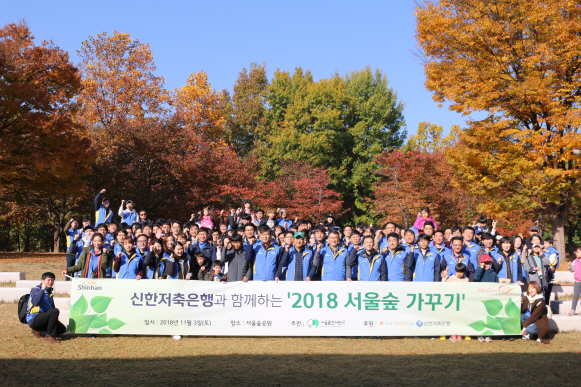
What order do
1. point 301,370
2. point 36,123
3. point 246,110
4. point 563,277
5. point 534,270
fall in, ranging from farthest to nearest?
point 246,110 < point 36,123 < point 563,277 < point 534,270 < point 301,370

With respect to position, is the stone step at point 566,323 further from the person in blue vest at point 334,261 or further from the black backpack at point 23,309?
the black backpack at point 23,309

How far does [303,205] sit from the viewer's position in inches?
910

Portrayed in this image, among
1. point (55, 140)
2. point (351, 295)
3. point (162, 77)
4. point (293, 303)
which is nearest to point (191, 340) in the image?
point (293, 303)

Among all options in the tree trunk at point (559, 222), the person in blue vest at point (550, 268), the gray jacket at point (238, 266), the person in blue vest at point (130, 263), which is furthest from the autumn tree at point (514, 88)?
the person in blue vest at point (130, 263)

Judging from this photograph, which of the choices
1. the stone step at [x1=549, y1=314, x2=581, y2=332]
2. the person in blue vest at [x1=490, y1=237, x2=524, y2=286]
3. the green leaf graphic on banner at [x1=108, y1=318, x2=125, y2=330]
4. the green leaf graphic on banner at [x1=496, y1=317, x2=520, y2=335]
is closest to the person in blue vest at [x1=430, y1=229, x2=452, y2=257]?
the person in blue vest at [x1=490, y1=237, x2=524, y2=286]

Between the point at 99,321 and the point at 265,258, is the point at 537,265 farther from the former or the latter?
the point at 99,321

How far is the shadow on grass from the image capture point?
5.23 m

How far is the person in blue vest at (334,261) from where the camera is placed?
7848 millimetres

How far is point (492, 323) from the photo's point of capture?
23.8 ft

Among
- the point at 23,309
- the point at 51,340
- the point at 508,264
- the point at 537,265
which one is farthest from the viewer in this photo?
the point at 537,265

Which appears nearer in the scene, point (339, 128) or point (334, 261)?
point (334, 261)

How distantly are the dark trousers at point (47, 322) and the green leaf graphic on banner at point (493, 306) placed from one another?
6503 millimetres

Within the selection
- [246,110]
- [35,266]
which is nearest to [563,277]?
[35,266]

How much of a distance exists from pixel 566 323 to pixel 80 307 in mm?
7952
